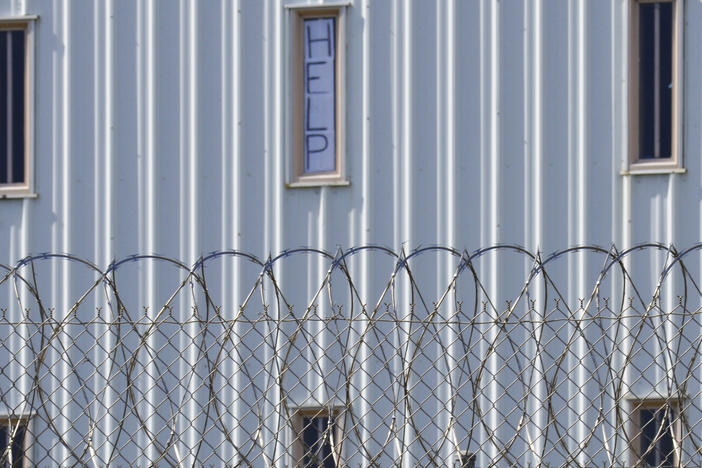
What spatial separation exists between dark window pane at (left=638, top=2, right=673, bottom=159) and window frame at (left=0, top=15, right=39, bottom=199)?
461cm

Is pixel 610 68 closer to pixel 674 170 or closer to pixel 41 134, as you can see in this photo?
pixel 674 170

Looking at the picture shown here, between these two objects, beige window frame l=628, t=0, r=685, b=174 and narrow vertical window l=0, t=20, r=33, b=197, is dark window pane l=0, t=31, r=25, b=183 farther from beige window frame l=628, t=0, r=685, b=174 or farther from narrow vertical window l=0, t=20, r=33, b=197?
beige window frame l=628, t=0, r=685, b=174

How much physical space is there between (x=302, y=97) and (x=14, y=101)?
2.30 m

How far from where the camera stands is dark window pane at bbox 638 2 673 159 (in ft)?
29.3

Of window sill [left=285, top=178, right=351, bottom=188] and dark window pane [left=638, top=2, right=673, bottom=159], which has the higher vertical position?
dark window pane [left=638, top=2, right=673, bottom=159]

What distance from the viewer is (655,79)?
353 inches

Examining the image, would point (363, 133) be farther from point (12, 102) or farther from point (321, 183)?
point (12, 102)

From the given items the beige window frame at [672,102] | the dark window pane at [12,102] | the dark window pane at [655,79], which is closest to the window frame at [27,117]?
the dark window pane at [12,102]

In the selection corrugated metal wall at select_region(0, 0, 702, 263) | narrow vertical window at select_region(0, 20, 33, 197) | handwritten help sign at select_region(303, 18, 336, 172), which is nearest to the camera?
corrugated metal wall at select_region(0, 0, 702, 263)

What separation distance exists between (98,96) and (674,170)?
4.33 meters

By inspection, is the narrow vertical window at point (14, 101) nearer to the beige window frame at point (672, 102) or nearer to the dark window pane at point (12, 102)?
the dark window pane at point (12, 102)

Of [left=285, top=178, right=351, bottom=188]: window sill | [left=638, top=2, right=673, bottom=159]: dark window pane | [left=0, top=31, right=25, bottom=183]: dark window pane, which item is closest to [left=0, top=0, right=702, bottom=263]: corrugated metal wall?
[left=285, top=178, right=351, bottom=188]: window sill

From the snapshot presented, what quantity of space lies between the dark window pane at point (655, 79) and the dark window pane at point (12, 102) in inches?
188

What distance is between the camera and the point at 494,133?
876 cm
